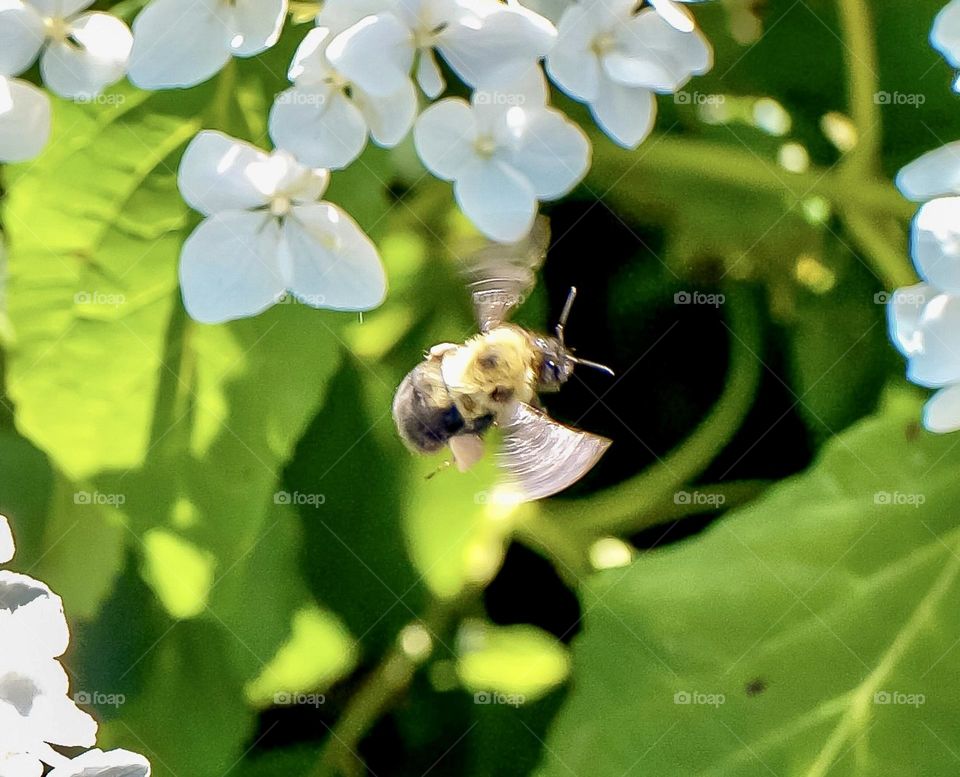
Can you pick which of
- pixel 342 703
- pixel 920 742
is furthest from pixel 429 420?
pixel 920 742

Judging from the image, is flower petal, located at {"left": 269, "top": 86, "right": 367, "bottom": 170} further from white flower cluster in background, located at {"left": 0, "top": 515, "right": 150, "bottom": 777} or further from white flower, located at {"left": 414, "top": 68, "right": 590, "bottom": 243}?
white flower cluster in background, located at {"left": 0, "top": 515, "right": 150, "bottom": 777}

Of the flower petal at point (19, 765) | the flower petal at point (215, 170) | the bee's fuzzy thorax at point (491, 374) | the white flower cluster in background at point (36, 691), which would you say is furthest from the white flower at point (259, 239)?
the flower petal at point (19, 765)

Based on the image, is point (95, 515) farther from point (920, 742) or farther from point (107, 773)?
point (920, 742)

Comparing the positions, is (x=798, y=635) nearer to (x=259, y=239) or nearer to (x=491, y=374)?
(x=491, y=374)

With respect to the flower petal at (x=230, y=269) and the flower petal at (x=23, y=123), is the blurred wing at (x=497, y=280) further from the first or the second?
the flower petal at (x=23, y=123)

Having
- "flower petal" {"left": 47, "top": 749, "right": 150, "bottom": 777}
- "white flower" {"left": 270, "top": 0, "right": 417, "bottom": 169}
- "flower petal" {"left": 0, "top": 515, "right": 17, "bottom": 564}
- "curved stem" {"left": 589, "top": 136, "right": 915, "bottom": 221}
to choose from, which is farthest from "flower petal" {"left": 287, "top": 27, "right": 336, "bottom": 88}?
"flower petal" {"left": 47, "top": 749, "right": 150, "bottom": 777}

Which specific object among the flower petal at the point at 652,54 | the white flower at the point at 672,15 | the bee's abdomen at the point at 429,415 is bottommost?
the bee's abdomen at the point at 429,415

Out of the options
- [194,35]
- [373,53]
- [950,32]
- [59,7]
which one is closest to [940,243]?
[950,32]
